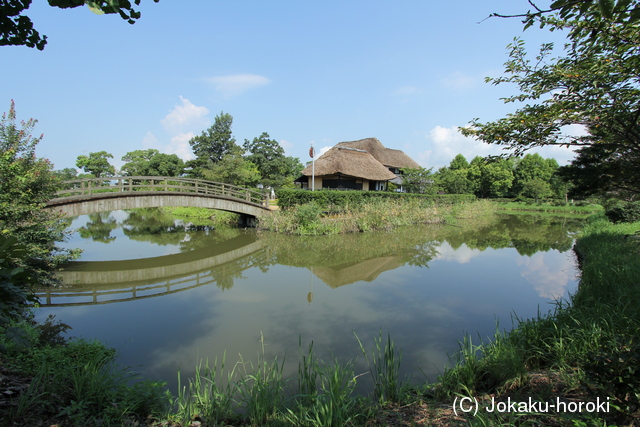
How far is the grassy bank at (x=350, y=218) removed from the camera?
14.4 metres

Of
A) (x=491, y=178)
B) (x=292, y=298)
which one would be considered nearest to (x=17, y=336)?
(x=292, y=298)

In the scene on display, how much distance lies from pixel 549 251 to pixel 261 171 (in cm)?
2769

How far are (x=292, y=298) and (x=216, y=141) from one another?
32658 millimetres

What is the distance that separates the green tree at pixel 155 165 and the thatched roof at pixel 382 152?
18.7m

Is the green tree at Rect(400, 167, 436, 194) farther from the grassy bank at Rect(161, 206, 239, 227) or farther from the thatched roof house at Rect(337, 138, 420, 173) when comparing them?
the grassy bank at Rect(161, 206, 239, 227)

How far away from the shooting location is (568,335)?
329 cm

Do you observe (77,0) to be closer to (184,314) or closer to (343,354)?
(343,354)

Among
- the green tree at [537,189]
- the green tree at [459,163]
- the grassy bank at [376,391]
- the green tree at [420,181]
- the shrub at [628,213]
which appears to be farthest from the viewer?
the green tree at [459,163]

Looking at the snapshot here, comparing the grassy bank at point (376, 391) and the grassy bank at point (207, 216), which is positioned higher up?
the grassy bank at point (207, 216)

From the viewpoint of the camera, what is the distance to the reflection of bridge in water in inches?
259

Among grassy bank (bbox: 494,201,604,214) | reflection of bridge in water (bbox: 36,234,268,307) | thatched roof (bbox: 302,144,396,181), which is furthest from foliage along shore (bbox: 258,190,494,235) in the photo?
grassy bank (bbox: 494,201,604,214)
